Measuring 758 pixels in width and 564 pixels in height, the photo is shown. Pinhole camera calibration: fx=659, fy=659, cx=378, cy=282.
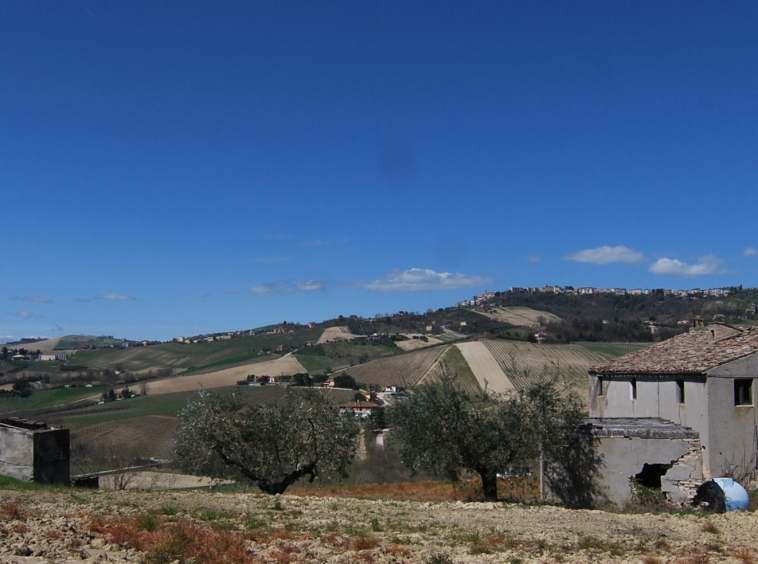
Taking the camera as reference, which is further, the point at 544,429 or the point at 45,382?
the point at 45,382

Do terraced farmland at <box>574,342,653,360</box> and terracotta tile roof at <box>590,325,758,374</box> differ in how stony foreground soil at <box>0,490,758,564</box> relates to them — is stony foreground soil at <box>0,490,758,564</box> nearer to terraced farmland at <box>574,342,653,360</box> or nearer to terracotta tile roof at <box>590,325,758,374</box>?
terracotta tile roof at <box>590,325,758,374</box>

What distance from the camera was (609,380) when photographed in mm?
28266

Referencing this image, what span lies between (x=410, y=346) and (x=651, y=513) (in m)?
112

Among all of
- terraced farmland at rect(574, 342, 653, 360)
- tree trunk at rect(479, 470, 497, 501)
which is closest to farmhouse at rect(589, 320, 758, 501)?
tree trunk at rect(479, 470, 497, 501)

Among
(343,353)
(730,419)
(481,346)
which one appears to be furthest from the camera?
(343,353)

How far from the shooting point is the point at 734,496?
19.2 metres

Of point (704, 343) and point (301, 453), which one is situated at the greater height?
point (704, 343)

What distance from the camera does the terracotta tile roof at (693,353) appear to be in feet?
78.8

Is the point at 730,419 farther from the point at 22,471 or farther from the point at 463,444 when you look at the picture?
the point at 22,471

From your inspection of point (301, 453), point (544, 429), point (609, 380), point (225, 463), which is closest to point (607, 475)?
point (544, 429)

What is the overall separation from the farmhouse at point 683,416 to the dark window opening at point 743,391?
1.4 inches

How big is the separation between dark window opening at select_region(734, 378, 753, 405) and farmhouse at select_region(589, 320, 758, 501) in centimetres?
4

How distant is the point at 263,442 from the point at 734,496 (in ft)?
49.4

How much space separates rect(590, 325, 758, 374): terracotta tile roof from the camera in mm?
24016
